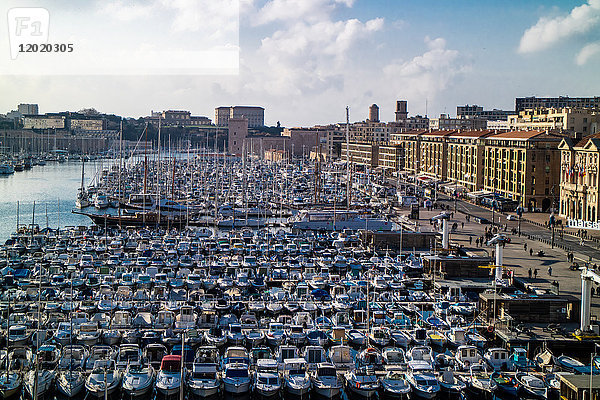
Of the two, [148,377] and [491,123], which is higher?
[491,123]

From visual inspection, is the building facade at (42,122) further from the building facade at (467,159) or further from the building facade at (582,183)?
the building facade at (582,183)

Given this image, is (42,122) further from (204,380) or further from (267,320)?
(204,380)

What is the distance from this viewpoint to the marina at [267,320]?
9109 millimetres

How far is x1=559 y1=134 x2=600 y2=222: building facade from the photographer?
22984 millimetres

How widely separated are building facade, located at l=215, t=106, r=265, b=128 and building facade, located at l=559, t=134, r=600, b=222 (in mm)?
94646

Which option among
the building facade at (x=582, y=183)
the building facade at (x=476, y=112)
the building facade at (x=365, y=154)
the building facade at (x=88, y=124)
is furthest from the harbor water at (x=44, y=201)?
the building facade at (x=88, y=124)

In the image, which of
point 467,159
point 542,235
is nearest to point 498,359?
point 542,235

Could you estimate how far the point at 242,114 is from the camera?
120 metres

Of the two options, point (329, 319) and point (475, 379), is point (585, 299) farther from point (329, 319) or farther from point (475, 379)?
point (329, 319)

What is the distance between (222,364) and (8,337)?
304 centimetres

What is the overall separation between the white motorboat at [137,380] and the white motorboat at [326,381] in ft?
7.05

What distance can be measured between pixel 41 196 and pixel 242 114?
8393 cm

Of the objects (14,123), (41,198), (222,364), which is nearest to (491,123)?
(41,198)

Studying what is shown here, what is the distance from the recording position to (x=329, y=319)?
12164mm
